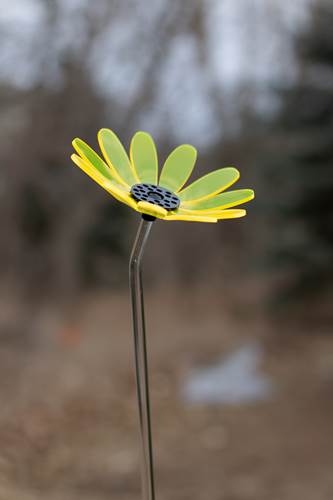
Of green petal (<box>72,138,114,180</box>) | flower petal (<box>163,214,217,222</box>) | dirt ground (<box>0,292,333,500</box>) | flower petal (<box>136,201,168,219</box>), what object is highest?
green petal (<box>72,138,114,180</box>)

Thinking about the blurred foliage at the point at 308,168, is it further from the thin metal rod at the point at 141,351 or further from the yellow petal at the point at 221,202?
the thin metal rod at the point at 141,351

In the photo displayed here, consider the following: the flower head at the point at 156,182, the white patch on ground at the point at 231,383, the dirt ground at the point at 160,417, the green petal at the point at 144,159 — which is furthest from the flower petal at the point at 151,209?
the white patch on ground at the point at 231,383

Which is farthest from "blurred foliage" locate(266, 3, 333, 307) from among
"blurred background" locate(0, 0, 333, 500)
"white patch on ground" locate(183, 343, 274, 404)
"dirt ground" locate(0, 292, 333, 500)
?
"white patch on ground" locate(183, 343, 274, 404)

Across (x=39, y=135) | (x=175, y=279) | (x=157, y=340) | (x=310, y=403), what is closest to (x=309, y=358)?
(x=310, y=403)

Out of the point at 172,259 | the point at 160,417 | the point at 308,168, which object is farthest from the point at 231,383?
the point at 172,259

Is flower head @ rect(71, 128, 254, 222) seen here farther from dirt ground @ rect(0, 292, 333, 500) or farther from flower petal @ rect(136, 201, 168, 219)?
dirt ground @ rect(0, 292, 333, 500)

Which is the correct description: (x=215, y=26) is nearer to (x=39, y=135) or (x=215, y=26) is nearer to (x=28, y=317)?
(x=39, y=135)
